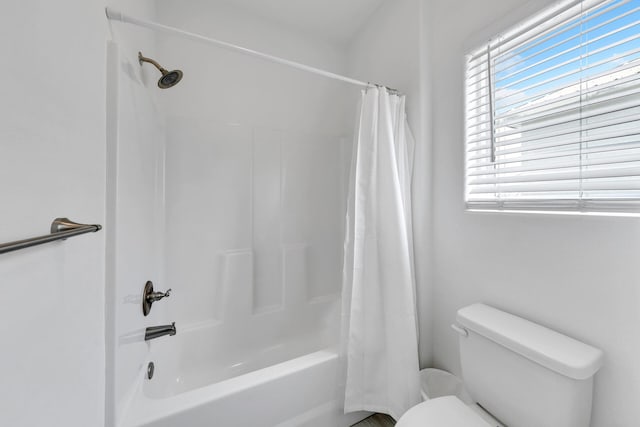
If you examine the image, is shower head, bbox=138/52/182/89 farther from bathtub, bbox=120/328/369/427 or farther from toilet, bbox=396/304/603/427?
toilet, bbox=396/304/603/427

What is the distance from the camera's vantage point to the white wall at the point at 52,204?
40 cm

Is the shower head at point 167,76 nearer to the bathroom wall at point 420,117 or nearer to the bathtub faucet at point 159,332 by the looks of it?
the bathtub faucet at point 159,332

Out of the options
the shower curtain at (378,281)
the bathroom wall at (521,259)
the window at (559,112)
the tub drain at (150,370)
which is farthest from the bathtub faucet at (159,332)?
the window at (559,112)

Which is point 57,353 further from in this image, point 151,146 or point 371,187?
point 371,187

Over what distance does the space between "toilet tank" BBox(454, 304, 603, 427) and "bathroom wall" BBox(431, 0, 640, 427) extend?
3.2 inches

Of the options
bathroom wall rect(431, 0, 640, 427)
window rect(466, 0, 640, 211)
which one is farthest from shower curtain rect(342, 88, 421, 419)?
window rect(466, 0, 640, 211)

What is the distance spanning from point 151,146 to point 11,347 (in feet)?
3.58

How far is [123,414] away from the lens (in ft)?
2.73

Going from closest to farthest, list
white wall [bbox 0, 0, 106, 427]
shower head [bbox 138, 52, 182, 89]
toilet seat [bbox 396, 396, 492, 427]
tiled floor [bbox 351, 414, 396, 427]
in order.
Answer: white wall [bbox 0, 0, 106, 427]
toilet seat [bbox 396, 396, 492, 427]
shower head [bbox 138, 52, 182, 89]
tiled floor [bbox 351, 414, 396, 427]

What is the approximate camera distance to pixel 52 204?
510mm

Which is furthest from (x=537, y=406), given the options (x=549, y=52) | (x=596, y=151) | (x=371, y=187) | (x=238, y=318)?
(x=238, y=318)

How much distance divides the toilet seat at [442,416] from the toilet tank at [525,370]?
0.11 meters

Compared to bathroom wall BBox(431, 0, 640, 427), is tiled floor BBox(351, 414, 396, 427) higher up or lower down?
lower down

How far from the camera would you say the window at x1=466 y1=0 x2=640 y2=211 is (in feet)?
2.47
